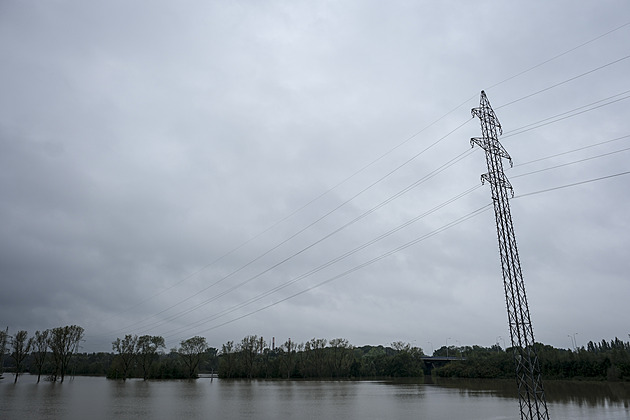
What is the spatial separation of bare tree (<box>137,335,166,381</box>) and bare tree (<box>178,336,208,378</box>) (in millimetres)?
5624

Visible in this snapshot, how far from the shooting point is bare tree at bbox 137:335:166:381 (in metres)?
93.8

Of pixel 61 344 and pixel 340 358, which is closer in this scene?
pixel 61 344

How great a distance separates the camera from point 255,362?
10269 cm

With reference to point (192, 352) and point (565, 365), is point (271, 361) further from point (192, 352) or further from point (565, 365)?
point (565, 365)

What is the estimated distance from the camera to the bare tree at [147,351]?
9381cm

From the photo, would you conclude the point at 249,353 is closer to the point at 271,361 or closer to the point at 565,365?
the point at 271,361

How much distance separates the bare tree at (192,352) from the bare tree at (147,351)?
5624 millimetres

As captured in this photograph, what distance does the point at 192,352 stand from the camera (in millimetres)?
94375

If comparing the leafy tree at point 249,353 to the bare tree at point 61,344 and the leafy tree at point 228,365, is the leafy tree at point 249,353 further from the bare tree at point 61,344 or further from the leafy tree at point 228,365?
the bare tree at point 61,344

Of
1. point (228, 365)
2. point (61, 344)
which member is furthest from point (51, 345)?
point (228, 365)

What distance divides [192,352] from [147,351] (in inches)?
401

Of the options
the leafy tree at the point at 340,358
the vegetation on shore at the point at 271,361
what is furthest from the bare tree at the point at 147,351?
the leafy tree at the point at 340,358

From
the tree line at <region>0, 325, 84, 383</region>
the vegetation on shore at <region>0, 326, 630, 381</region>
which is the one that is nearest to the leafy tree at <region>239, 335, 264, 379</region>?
the vegetation on shore at <region>0, 326, 630, 381</region>

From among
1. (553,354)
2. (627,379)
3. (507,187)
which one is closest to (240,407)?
(507,187)
